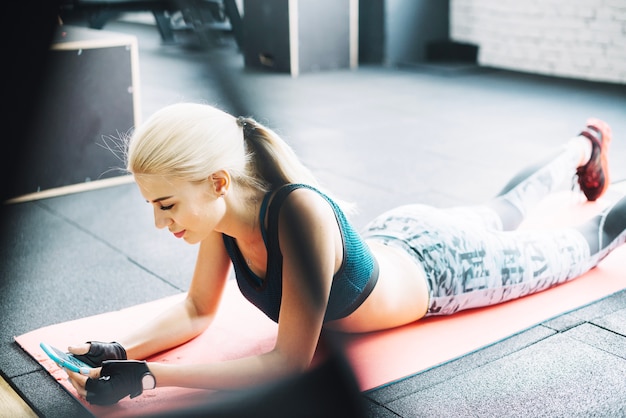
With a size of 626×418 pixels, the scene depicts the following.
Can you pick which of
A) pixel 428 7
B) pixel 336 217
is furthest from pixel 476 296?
pixel 428 7

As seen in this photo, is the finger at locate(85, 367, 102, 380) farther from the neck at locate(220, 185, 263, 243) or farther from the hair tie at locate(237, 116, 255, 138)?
the hair tie at locate(237, 116, 255, 138)

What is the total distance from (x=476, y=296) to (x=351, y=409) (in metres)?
1.15

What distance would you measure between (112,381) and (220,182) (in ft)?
1.04

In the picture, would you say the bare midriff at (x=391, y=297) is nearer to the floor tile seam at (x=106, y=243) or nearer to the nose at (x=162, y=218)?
the nose at (x=162, y=218)

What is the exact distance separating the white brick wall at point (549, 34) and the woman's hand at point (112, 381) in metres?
3.79

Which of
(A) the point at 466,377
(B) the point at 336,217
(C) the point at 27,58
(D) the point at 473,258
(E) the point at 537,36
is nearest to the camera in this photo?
(C) the point at 27,58

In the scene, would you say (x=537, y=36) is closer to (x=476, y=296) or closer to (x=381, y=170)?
(x=381, y=170)

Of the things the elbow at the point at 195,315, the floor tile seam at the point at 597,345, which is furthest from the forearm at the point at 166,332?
the floor tile seam at the point at 597,345

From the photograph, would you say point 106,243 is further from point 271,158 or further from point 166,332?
point 271,158

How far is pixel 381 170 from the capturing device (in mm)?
2803

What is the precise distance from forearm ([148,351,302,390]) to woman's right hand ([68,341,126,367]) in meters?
0.20

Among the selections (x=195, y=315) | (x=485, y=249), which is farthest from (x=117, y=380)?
(x=485, y=249)

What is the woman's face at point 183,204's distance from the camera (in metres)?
1.02

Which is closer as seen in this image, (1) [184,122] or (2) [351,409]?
(2) [351,409]
